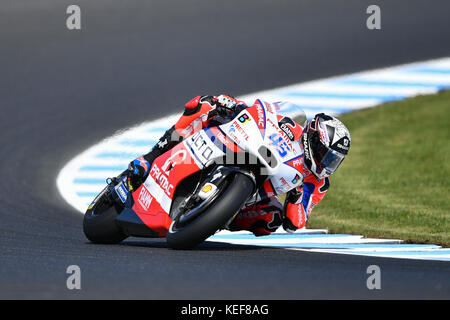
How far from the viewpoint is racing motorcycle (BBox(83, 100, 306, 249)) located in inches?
279

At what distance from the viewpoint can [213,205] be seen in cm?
700

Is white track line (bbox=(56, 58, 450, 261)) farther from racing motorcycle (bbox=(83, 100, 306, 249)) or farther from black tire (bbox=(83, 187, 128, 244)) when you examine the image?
black tire (bbox=(83, 187, 128, 244))

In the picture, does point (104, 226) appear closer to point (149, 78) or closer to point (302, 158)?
point (302, 158)

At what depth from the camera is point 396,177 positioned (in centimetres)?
1274

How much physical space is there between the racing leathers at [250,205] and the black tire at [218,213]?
2.50ft

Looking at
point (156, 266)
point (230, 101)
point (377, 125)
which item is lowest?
point (377, 125)

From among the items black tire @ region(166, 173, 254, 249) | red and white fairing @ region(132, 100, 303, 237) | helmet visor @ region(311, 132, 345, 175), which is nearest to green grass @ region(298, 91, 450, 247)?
helmet visor @ region(311, 132, 345, 175)

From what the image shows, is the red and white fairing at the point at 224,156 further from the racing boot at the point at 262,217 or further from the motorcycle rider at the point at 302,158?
the racing boot at the point at 262,217

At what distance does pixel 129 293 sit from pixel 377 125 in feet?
31.7

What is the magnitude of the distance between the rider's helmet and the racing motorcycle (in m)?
0.10

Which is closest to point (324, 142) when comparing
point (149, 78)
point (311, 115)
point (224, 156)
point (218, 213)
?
point (224, 156)

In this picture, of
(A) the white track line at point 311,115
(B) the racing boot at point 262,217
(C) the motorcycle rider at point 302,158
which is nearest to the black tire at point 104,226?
(C) the motorcycle rider at point 302,158

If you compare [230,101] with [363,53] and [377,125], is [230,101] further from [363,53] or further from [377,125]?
[363,53]
